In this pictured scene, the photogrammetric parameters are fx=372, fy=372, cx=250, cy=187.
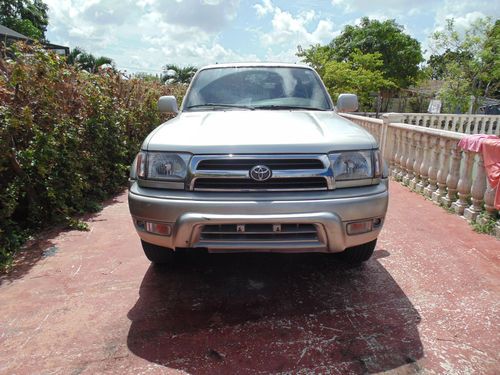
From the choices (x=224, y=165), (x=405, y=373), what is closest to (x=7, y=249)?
(x=224, y=165)

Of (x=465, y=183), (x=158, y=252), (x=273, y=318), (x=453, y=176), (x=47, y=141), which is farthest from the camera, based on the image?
(x=453, y=176)

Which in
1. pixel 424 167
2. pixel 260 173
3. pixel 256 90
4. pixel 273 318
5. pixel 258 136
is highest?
pixel 256 90

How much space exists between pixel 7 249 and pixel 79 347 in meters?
1.84

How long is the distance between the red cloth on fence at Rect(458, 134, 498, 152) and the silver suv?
92.9 inches

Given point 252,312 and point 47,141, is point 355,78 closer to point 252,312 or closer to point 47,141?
point 47,141

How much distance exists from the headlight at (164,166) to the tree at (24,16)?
31.0 m

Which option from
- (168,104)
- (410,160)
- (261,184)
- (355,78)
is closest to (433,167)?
(410,160)

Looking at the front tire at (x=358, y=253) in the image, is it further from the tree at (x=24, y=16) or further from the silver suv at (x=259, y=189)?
the tree at (x=24, y=16)

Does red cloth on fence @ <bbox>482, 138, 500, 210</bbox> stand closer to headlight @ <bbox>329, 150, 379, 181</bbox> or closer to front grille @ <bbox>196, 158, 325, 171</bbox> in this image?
headlight @ <bbox>329, 150, 379, 181</bbox>

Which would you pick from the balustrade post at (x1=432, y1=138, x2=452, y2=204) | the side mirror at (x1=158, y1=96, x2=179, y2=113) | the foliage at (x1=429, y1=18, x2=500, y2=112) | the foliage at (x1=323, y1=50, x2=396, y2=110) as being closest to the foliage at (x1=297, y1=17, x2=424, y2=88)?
the foliage at (x1=323, y1=50, x2=396, y2=110)

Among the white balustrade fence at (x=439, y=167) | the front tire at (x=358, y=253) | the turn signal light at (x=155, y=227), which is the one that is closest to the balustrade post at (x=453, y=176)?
the white balustrade fence at (x=439, y=167)

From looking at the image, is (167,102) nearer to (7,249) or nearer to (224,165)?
(224,165)

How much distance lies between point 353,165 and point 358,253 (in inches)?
38.6

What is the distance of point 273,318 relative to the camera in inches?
96.3
